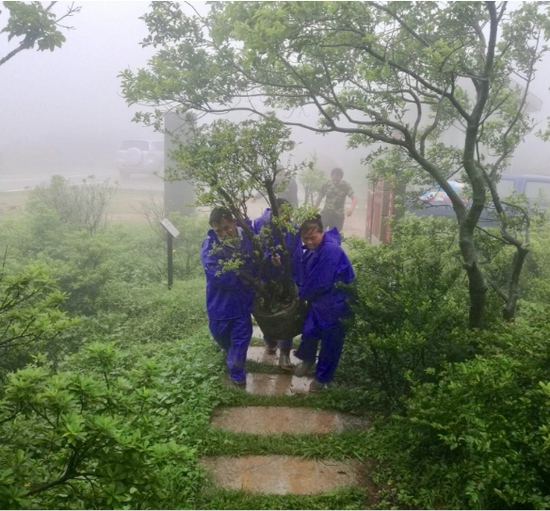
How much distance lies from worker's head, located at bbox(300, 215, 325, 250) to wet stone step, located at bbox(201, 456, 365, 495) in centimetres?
164

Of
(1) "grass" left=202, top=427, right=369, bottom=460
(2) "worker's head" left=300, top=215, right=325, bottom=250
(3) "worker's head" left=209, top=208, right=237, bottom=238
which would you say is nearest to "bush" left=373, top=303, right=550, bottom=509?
(1) "grass" left=202, top=427, right=369, bottom=460

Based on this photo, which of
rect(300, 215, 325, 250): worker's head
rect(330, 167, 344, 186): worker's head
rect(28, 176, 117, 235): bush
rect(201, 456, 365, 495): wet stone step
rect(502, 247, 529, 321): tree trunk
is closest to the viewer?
rect(201, 456, 365, 495): wet stone step

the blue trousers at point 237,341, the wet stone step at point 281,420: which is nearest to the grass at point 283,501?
the wet stone step at point 281,420

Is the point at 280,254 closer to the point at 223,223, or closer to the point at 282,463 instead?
the point at 223,223

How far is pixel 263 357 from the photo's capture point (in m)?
4.92

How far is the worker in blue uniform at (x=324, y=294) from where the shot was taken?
13.3 ft

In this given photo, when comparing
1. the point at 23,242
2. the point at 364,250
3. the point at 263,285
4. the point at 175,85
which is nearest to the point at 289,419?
the point at 263,285

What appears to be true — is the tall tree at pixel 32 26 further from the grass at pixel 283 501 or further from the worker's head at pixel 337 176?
the worker's head at pixel 337 176

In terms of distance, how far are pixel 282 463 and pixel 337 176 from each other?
4.74 m

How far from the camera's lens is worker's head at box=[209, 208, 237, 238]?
395cm

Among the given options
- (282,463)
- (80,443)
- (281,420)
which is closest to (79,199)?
(281,420)

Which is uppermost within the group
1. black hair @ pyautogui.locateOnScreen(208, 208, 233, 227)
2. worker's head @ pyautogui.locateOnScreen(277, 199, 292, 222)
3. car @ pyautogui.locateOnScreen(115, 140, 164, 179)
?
car @ pyautogui.locateOnScreen(115, 140, 164, 179)

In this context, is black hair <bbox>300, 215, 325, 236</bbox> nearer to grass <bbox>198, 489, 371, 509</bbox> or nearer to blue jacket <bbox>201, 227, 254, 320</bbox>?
blue jacket <bbox>201, 227, 254, 320</bbox>

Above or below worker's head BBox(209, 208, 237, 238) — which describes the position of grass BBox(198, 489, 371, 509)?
below
